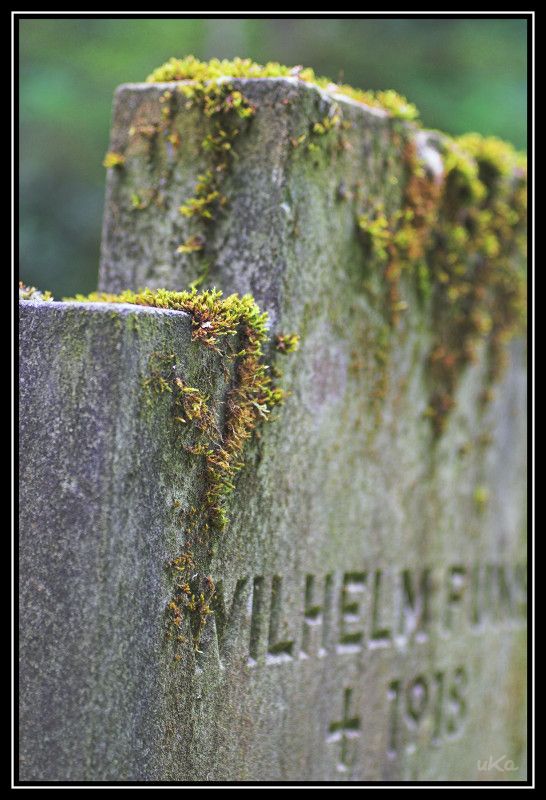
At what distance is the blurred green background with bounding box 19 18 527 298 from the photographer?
8.23m

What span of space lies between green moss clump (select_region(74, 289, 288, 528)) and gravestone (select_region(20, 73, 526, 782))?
47 mm

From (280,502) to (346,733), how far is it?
37.6 inches

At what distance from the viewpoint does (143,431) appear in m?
2.37

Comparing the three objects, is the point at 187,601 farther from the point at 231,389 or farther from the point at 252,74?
the point at 252,74

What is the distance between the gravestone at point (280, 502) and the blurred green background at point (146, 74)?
15.8ft

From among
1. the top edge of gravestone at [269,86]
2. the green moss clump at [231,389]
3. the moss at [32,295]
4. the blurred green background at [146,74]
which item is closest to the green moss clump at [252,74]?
the top edge of gravestone at [269,86]

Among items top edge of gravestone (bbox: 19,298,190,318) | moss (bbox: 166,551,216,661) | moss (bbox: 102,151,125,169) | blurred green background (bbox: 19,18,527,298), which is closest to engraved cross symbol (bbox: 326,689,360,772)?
moss (bbox: 166,551,216,661)

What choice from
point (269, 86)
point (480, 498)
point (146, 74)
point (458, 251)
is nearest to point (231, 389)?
point (269, 86)

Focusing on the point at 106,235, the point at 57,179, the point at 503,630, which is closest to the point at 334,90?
the point at 106,235

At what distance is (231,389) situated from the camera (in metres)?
2.70

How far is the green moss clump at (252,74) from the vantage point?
3.01 metres

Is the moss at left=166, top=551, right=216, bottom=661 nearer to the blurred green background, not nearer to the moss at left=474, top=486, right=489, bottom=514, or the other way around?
the moss at left=474, top=486, right=489, bottom=514

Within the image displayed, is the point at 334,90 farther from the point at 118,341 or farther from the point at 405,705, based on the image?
the point at 405,705

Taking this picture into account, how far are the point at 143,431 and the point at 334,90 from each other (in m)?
1.49
